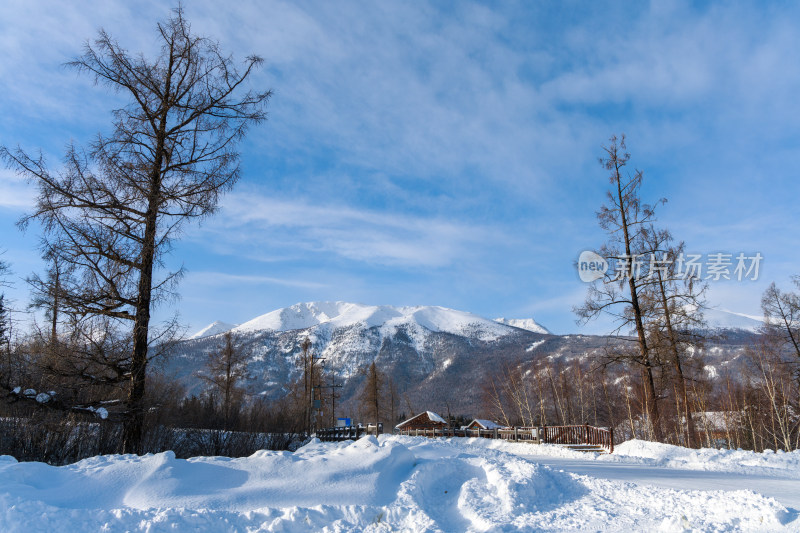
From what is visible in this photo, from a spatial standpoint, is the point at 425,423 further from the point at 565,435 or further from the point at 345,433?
the point at 565,435

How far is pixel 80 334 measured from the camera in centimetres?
958

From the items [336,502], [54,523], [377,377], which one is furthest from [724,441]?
[54,523]

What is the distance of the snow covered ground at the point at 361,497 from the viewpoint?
5008 mm

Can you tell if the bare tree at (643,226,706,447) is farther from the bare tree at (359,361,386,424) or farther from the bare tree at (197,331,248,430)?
the bare tree at (359,361,386,424)

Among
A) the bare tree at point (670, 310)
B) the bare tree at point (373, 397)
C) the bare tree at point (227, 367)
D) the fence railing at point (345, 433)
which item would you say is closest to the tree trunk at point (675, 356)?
the bare tree at point (670, 310)

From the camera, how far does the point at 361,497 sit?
6246 millimetres

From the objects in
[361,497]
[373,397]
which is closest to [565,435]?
[361,497]

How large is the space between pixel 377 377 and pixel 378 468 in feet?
160

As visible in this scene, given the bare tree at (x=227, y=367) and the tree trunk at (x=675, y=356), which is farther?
the bare tree at (x=227, y=367)

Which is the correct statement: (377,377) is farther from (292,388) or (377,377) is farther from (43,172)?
(43,172)

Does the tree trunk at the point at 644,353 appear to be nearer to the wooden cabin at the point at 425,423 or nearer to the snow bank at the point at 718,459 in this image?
the snow bank at the point at 718,459

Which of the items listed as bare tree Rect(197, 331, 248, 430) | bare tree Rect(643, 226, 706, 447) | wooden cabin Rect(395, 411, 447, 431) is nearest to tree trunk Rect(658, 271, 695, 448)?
Answer: bare tree Rect(643, 226, 706, 447)

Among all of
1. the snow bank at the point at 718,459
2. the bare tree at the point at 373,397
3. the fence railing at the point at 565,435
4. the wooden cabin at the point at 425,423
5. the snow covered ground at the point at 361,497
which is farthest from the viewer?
the wooden cabin at the point at 425,423

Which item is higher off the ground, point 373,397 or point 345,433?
point 373,397
